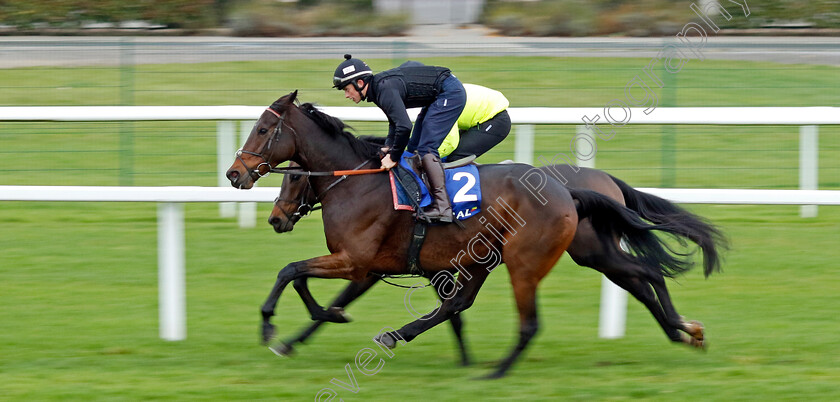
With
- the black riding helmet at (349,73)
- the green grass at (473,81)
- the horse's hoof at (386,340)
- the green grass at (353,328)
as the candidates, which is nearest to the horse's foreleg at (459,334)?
the green grass at (353,328)

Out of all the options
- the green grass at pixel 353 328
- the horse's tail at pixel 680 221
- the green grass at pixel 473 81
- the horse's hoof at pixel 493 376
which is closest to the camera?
the green grass at pixel 353 328

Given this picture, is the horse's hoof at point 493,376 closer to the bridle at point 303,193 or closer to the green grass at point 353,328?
the green grass at point 353,328

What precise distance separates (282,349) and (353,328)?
808 millimetres

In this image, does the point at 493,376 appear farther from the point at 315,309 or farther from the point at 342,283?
the point at 342,283

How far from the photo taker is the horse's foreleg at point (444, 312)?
5.44 metres

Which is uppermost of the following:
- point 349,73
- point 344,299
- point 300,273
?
point 349,73

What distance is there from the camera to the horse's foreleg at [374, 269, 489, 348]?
17.8ft

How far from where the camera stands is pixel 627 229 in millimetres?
5523

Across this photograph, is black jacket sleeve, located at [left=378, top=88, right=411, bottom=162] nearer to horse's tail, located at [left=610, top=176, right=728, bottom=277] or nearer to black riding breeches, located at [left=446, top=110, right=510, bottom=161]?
black riding breeches, located at [left=446, top=110, right=510, bottom=161]

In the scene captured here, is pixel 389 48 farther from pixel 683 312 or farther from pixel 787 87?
pixel 683 312

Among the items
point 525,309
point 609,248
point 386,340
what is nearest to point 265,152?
point 386,340

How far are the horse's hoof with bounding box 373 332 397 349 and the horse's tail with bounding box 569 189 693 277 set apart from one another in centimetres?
115

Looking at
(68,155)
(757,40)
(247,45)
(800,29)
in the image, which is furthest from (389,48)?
(800,29)

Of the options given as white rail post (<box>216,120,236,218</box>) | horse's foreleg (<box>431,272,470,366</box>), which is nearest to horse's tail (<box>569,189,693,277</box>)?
horse's foreleg (<box>431,272,470,366</box>)
